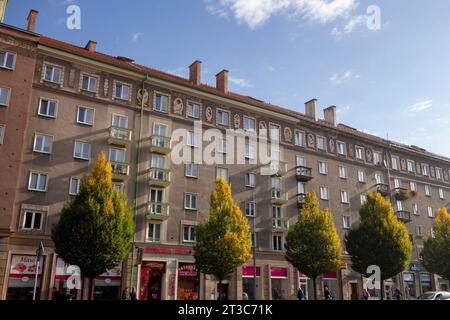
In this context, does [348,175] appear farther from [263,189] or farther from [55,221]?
[55,221]

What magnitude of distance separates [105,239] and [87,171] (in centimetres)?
819

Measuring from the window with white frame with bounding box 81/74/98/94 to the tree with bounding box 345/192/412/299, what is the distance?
26251mm

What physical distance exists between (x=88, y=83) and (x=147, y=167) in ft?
27.0

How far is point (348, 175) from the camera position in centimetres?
4909

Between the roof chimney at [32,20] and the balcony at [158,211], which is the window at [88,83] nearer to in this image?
the roof chimney at [32,20]

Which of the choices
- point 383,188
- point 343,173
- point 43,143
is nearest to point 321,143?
point 343,173

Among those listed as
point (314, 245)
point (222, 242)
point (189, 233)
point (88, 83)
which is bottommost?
point (222, 242)

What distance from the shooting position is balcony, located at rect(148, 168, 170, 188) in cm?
3469

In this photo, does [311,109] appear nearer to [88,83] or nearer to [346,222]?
[346,222]

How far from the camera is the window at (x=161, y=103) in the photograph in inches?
1481

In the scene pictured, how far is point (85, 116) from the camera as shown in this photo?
111 feet

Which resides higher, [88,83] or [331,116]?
[331,116]

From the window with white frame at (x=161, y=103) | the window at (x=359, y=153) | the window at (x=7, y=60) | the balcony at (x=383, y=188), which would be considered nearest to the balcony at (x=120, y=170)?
the window with white frame at (x=161, y=103)
